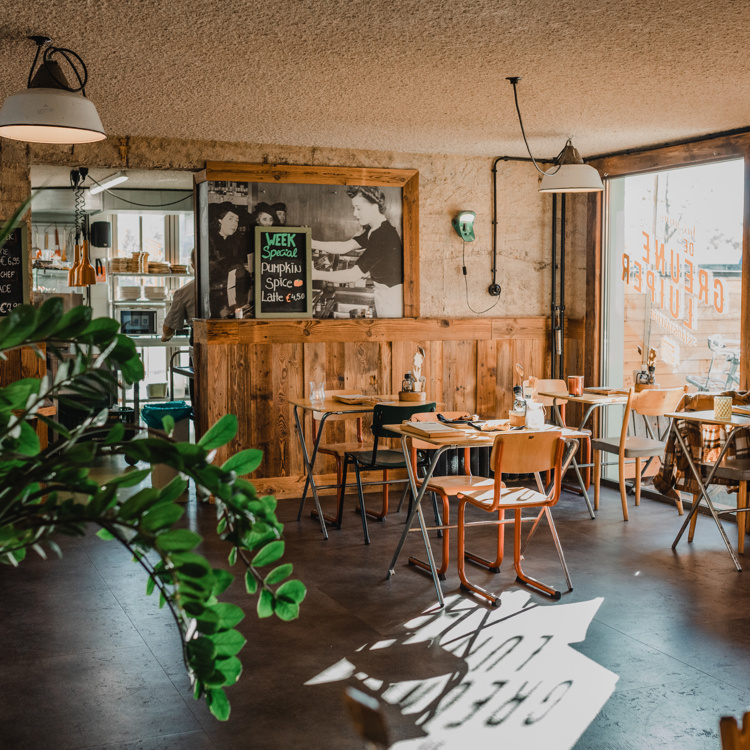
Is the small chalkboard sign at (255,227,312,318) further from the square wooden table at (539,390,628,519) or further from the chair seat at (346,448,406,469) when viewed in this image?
the square wooden table at (539,390,628,519)

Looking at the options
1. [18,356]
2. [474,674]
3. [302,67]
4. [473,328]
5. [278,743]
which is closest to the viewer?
[278,743]

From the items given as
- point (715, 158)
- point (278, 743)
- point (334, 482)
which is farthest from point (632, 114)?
point (278, 743)

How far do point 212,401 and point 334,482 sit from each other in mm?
1191

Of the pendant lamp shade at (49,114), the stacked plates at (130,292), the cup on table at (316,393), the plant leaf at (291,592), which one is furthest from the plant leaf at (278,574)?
the stacked plates at (130,292)

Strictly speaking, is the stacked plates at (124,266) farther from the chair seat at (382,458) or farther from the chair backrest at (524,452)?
the chair backrest at (524,452)

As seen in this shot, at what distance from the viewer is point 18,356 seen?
6301mm

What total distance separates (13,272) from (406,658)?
171 inches

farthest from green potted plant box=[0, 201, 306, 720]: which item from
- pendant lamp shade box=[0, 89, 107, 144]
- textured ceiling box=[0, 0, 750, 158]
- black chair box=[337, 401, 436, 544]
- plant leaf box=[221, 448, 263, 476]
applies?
black chair box=[337, 401, 436, 544]

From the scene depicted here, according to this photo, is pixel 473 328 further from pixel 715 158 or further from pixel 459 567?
pixel 459 567

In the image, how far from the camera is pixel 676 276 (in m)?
6.83

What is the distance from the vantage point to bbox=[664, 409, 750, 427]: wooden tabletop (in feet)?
16.7

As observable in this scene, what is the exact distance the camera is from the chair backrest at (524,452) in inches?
169

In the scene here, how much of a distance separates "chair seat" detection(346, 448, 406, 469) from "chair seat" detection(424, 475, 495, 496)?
0.64 metres

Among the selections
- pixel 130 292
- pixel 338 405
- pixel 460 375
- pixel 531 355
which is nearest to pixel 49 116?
pixel 338 405
